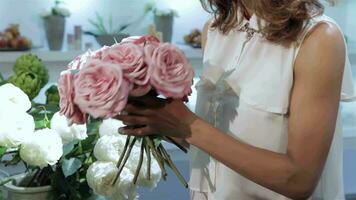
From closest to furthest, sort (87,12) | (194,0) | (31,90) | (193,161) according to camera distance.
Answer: (31,90) → (193,161) → (87,12) → (194,0)

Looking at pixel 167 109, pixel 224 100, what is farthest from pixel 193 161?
pixel 167 109

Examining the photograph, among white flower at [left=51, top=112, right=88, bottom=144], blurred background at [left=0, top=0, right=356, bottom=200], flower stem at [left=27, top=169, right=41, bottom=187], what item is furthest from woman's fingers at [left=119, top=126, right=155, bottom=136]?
blurred background at [left=0, top=0, right=356, bottom=200]

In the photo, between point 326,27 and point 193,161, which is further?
point 193,161

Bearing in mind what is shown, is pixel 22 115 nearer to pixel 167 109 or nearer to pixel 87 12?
pixel 167 109

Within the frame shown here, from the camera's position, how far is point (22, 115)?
2.40ft

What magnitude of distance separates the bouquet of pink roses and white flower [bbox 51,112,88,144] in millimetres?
99

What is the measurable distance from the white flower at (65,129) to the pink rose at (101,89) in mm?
133

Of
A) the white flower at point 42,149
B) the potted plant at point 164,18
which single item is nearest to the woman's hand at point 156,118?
the white flower at point 42,149

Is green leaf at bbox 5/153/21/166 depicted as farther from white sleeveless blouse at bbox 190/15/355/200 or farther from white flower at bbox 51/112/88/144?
white sleeveless blouse at bbox 190/15/355/200

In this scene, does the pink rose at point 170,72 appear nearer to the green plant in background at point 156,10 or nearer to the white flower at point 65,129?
the white flower at point 65,129

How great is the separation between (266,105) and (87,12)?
1.95 meters

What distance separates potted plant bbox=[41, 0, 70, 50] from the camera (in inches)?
95.0

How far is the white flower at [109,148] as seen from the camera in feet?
2.48

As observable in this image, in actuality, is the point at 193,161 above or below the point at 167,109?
below
